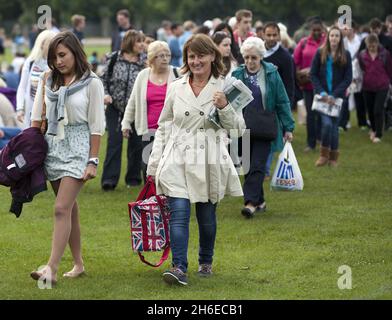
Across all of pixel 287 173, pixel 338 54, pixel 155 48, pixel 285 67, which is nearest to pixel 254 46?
pixel 155 48

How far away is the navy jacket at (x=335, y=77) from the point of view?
15.6 metres

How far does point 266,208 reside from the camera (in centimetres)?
1241

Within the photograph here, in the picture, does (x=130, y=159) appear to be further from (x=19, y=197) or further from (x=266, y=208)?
(x=19, y=197)

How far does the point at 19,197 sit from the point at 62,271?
102 cm

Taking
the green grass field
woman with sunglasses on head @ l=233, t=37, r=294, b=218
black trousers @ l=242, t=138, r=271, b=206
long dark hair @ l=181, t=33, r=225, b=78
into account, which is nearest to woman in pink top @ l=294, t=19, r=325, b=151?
the green grass field

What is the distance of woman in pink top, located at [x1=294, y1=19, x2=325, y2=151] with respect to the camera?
17500 millimetres

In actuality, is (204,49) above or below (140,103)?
above

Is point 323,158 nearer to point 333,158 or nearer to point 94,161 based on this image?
point 333,158

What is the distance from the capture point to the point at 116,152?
558 inches

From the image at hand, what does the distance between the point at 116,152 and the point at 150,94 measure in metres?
1.95

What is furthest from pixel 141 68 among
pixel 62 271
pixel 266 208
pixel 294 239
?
pixel 62 271

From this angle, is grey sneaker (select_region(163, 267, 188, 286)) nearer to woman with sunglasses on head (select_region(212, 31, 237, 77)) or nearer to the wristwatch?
the wristwatch

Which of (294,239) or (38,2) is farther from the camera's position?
(38,2)

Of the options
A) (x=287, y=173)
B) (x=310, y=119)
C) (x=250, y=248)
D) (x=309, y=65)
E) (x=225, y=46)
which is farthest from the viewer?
(x=309, y=65)
